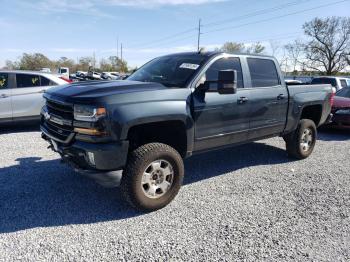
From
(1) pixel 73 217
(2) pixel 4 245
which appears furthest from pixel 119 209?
(2) pixel 4 245

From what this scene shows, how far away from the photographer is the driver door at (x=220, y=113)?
4352 millimetres

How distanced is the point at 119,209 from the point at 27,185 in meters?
1.58

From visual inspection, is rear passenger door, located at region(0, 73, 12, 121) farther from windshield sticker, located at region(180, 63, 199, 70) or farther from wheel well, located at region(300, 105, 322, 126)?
wheel well, located at region(300, 105, 322, 126)

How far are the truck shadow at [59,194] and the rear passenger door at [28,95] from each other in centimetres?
274

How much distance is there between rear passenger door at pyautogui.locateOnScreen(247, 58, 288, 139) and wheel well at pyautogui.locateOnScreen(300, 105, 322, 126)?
3.75 feet

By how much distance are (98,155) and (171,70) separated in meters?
1.87

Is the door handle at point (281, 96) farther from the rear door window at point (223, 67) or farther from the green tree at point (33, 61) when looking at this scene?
the green tree at point (33, 61)

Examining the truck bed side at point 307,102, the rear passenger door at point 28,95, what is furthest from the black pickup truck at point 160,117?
the rear passenger door at point 28,95

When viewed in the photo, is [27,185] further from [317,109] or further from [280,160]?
[317,109]

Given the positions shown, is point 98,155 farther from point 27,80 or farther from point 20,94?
point 27,80

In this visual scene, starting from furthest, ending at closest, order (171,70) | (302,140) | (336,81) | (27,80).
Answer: (336,81)
(27,80)
(302,140)
(171,70)

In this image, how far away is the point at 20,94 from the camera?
827 centimetres

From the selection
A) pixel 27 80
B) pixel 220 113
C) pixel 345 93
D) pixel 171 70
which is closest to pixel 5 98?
pixel 27 80

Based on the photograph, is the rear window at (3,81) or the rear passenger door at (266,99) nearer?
the rear passenger door at (266,99)
